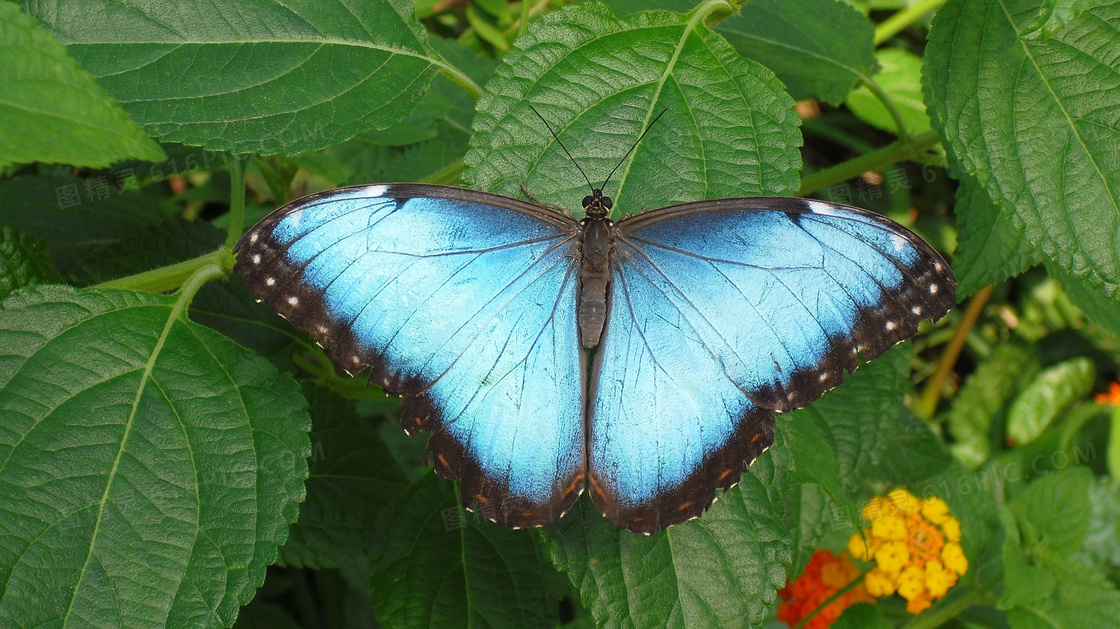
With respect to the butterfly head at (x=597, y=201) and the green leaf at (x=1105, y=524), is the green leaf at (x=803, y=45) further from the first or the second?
the green leaf at (x=1105, y=524)

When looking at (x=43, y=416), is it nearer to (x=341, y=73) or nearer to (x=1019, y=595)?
(x=341, y=73)

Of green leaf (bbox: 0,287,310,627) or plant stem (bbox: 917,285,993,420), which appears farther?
plant stem (bbox: 917,285,993,420)

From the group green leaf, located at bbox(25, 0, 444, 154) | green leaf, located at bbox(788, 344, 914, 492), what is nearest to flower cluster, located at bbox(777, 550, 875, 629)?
green leaf, located at bbox(788, 344, 914, 492)

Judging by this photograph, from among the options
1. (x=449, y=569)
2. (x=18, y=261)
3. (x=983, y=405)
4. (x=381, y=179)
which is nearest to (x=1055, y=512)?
(x=983, y=405)

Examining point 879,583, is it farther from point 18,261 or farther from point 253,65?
point 18,261

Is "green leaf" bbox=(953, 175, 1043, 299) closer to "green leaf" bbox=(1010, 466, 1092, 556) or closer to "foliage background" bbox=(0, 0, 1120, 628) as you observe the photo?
"foliage background" bbox=(0, 0, 1120, 628)

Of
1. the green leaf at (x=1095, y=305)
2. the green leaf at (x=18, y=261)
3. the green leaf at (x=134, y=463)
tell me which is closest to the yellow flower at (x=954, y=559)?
the green leaf at (x=1095, y=305)
